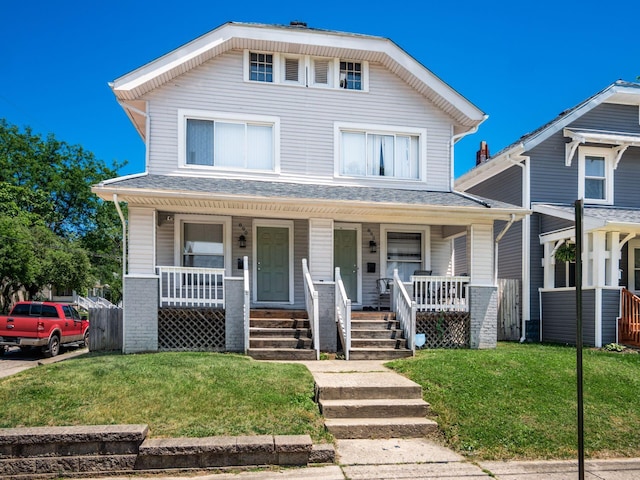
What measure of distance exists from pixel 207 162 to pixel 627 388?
32.6 ft

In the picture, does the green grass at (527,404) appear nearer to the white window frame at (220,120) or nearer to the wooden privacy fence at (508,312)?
the wooden privacy fence at (508,312)

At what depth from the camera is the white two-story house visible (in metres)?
11.1

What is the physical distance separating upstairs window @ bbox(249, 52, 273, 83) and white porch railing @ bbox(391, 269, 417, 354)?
6.20 m

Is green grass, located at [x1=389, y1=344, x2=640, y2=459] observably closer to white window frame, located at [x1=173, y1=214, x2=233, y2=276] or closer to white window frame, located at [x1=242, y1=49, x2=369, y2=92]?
white window frame, located at [x1=173, y1=214, x2=233, y2=276]

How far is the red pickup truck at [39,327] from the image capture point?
14359 millimetres

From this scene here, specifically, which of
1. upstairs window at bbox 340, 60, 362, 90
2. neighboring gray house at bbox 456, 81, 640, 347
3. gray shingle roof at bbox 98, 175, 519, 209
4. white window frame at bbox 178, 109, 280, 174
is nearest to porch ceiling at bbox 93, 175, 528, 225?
gray shingle roof at bbox 98, 175, 519, 209

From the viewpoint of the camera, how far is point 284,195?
37.1 feet

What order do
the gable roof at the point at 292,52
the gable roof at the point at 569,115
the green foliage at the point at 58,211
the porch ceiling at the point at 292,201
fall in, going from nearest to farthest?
the porch ceiling at the point at 292,201 → the gable roof at the point at 292,52 → the gable roof at the point at 569,115 → the green foliage at the point at 58,211

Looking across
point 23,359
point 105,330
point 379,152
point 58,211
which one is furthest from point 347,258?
point 58,211

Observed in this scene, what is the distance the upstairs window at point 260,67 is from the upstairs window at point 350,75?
1.93m

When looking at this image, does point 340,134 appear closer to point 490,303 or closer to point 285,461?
point 490,303

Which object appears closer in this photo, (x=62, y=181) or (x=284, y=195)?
(x=284, y=195)

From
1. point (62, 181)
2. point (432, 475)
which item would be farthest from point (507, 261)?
point (62, 181)

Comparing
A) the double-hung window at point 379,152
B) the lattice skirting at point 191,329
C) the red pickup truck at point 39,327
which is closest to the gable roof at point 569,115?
the double-hung window at point 379,152
